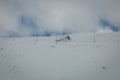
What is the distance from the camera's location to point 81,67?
21.3 ft

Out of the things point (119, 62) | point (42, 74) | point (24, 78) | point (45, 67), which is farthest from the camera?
point (119, 62)

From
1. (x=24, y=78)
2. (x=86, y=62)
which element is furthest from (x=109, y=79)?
(x=24, y=78)

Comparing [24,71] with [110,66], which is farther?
[110,66]

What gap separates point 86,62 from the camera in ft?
23.5

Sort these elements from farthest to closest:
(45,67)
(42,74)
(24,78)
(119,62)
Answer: (119,62)
(45,67)
(42,74)
(24,78)

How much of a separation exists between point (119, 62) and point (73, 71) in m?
2.85

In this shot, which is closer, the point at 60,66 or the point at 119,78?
the point at 119,78

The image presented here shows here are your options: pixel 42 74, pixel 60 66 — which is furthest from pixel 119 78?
pixel 42 74

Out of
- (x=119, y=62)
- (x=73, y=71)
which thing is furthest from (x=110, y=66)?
(x=73, y=71)

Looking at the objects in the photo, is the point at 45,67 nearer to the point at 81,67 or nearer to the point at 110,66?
the point at 81,67

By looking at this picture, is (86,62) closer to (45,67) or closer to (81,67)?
(81,67)

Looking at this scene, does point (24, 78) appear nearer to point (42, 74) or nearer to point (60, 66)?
point (42, 74)

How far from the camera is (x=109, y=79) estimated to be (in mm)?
5281

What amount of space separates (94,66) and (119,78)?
4.82 feet
